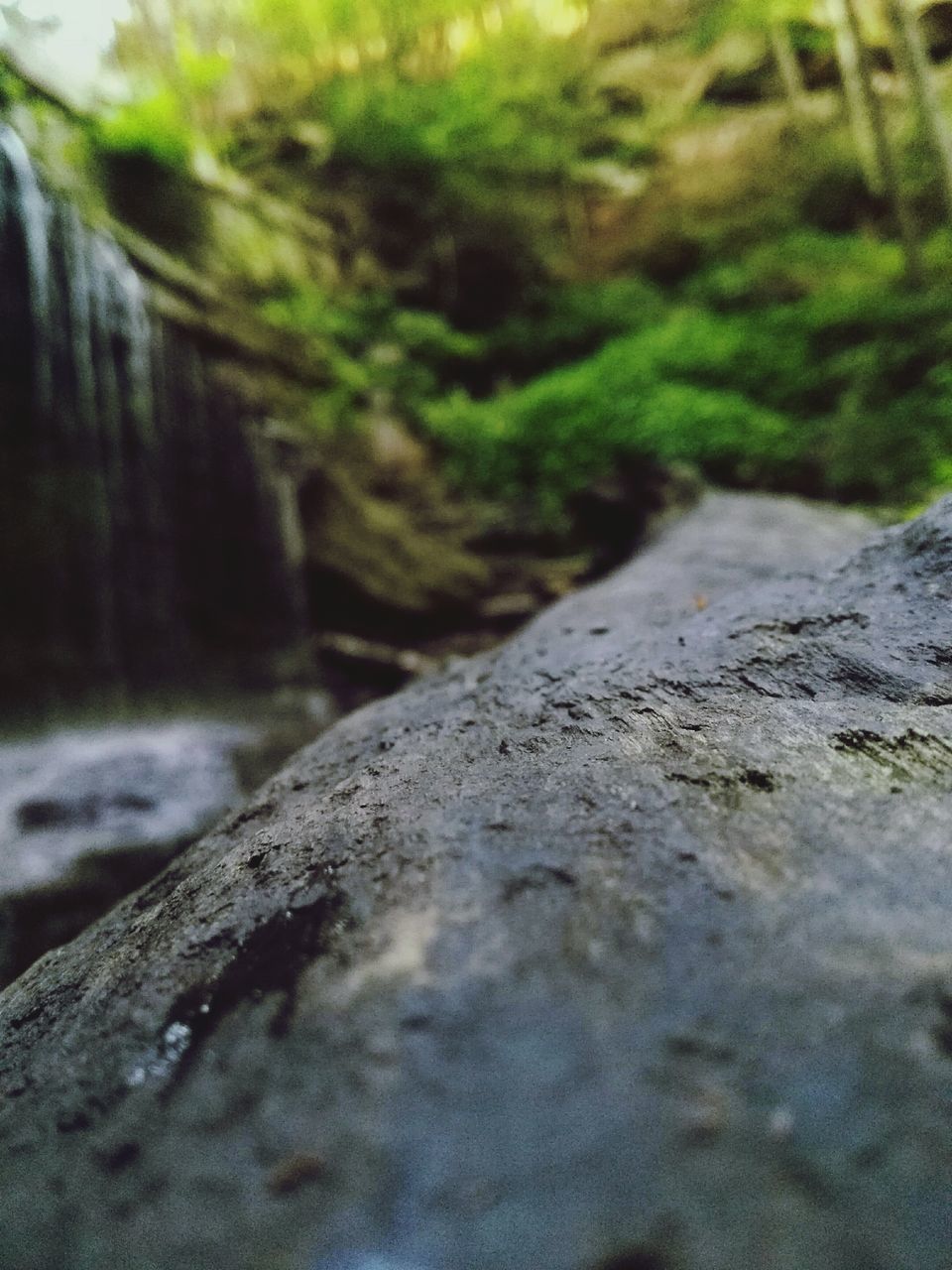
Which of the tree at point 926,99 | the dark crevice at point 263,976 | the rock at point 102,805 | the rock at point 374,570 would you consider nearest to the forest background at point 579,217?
the tree at point 926,99

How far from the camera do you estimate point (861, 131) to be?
9.10m

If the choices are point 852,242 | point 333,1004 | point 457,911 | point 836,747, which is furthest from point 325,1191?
point 852,242

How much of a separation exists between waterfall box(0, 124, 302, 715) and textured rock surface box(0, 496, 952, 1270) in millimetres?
4529

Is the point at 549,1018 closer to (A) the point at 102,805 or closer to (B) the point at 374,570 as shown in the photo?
(A) the point at 102,805

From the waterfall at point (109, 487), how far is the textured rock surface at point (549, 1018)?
4.53 metres

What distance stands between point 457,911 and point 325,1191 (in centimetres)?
34

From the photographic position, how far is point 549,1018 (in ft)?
2.41

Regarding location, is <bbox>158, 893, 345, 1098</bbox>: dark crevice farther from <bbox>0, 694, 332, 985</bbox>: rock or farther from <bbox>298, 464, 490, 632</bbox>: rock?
<bbox>298, 464, 490, 632</bbox>: rock

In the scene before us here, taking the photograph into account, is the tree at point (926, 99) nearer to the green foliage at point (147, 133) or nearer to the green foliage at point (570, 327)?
the green foliage at point (570, 327)

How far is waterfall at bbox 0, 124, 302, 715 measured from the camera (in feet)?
16.0

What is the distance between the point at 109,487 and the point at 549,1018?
19.6ft

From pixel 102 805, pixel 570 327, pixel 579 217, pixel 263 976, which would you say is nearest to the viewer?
pixel 263 976

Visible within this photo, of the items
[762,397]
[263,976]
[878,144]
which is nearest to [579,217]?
[878,144]

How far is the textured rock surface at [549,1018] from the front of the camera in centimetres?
59
